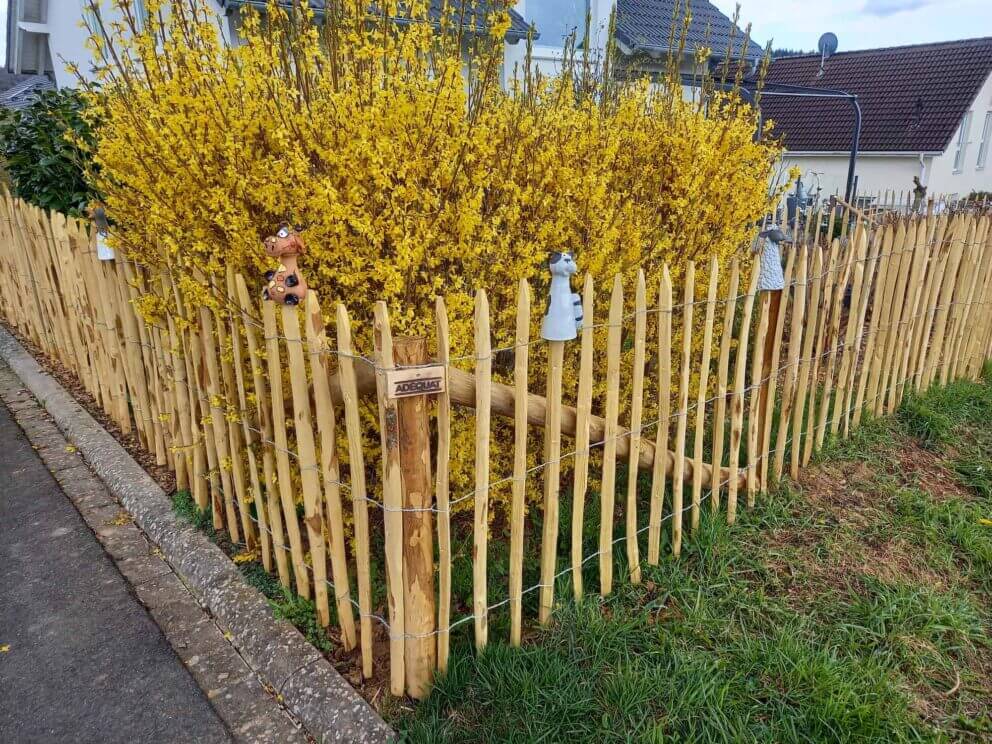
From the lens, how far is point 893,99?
20750 mm

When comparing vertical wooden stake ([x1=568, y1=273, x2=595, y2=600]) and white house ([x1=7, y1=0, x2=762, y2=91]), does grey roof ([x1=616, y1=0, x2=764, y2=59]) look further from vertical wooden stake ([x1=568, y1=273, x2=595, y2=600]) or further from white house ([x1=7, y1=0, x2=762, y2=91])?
vertical wooden stake ([x1=568, y1=273, x2=595, y2=600])

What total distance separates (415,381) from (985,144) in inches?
1074

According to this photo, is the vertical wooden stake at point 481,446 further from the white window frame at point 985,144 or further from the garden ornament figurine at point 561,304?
the white window frame at point 985,144

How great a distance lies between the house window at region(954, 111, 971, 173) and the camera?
65.9 feet

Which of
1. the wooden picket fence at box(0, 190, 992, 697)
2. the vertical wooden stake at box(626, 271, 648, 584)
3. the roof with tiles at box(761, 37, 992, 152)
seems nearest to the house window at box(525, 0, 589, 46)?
the wooden picket fence at box(0, 190, 992, 697)

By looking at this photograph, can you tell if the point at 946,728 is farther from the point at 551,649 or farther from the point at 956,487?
the point at 956,487

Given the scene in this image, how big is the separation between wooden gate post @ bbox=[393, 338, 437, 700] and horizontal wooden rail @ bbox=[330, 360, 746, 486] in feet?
0.52

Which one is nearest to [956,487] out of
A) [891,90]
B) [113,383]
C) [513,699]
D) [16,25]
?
[513,699]

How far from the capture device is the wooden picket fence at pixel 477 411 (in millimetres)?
2352

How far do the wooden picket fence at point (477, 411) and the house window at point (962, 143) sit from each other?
1947cm

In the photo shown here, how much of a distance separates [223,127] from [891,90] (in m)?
24.1

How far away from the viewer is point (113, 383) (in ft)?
15.1

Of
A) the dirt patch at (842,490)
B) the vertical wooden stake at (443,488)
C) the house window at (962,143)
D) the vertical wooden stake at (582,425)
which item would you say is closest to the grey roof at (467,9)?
the vertical wooden stake at (582,425)

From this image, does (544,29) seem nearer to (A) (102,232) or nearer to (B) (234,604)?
(A) (102,232)
